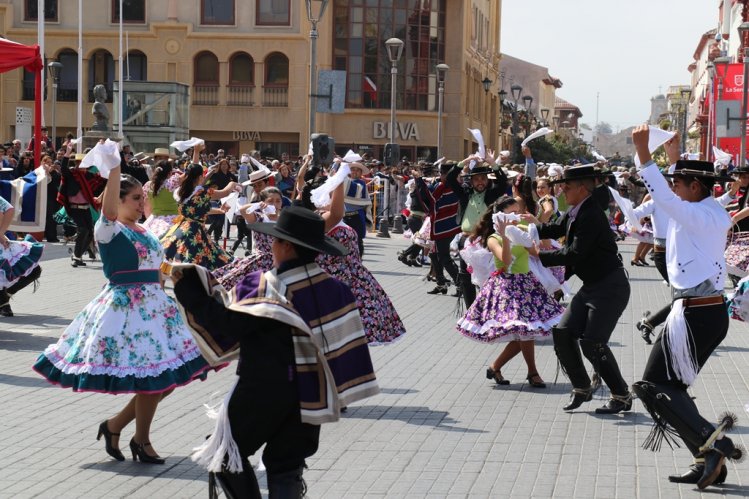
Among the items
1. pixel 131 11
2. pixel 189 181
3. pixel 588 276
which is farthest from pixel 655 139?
pixel 131 11

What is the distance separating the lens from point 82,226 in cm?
2066

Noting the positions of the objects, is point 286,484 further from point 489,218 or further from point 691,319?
point 489,218

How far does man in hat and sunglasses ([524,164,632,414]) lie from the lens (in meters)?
8.88

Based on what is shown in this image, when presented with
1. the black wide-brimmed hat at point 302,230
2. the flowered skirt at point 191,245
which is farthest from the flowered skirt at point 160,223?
the black wide-brimmed hat at point 302,230

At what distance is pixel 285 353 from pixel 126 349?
2370 mm

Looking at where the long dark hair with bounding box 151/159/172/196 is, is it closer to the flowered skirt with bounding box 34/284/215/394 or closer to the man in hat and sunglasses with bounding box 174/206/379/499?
the flowered skirt with bounding box 34/284/215/394

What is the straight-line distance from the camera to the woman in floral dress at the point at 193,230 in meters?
15.2

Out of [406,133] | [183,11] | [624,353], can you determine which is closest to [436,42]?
[406,133]

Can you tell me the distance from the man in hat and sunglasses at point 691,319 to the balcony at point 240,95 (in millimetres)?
50437

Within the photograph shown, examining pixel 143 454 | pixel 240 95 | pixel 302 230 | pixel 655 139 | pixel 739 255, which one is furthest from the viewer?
pixel 240 95

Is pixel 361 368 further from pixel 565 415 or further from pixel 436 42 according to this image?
pixel 436 42

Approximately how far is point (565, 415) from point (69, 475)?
12.8 feet

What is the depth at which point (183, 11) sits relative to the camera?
2250 inches

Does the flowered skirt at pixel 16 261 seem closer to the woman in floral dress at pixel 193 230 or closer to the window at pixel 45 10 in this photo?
the woman in floral dress at pixel 193 230
